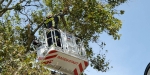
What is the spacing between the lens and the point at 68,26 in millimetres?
16547

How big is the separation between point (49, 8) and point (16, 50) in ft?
22.0

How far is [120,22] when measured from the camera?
16172 millimetres

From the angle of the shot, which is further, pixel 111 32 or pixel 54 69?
pixel 111 32

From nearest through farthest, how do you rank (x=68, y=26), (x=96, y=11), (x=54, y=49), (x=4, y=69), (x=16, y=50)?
(x=4, y=69)
(x=16, y=50)
(x=54, y=49)
(x=96, y=11)
(x=68, y=26)

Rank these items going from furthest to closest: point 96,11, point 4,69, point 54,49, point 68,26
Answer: point 68,26, point 96,11, point 54,49, point 4,69

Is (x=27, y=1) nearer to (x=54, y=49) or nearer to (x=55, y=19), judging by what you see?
(x=55, y=19)

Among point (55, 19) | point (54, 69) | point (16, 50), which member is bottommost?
point (54, 69)

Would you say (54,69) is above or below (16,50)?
below

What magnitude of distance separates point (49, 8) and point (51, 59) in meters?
3.58

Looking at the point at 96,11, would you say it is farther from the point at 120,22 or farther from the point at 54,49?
Answer: the point at 54,49

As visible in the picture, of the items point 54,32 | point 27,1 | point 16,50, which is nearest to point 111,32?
point 54,32

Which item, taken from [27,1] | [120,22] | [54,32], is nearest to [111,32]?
[120,22]

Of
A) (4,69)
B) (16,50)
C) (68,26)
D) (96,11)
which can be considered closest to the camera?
(4,69)

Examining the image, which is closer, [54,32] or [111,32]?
[54,32]
